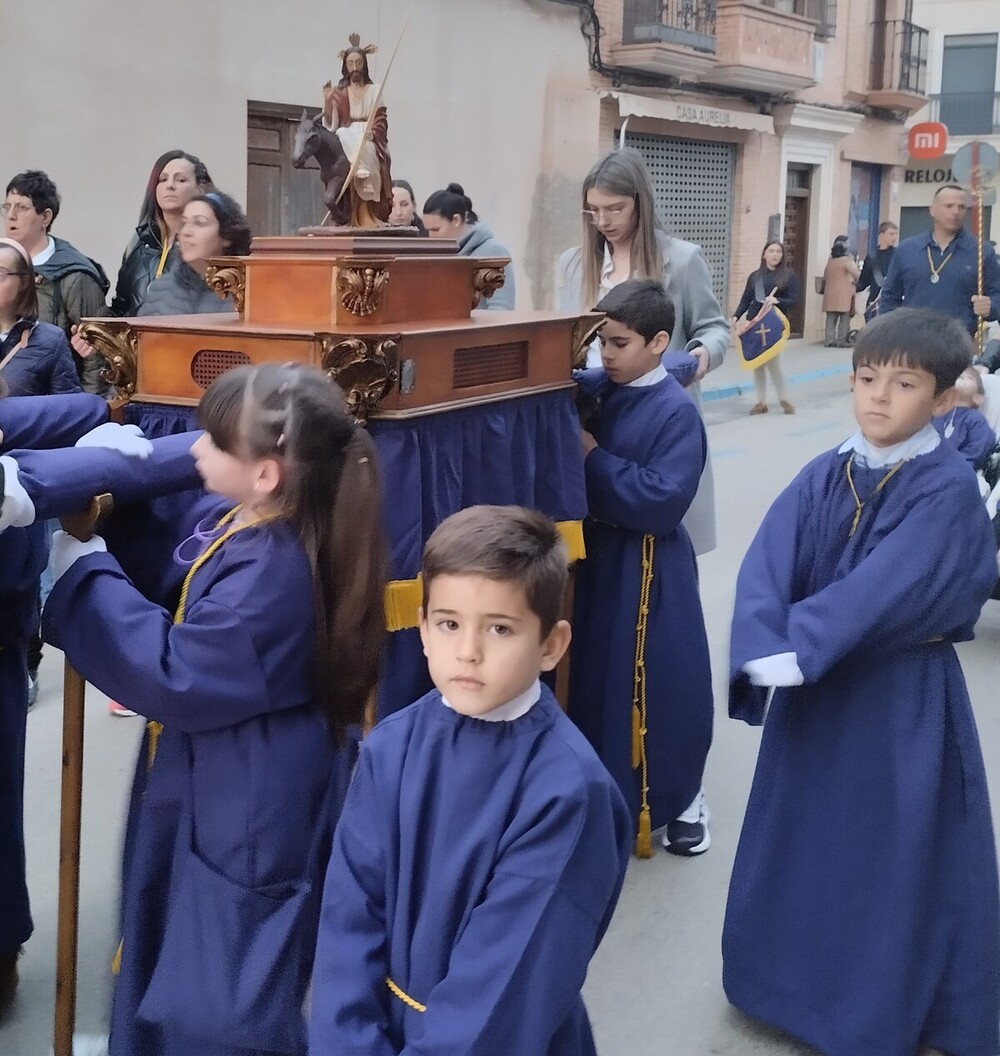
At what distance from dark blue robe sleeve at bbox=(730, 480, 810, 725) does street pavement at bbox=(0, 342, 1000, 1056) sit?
673 millimetres

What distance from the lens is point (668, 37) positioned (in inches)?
540

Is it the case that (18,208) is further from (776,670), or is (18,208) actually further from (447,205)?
(776,670)

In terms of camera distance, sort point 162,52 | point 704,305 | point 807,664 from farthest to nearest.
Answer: point 162,52
point 704,305
point 807,664

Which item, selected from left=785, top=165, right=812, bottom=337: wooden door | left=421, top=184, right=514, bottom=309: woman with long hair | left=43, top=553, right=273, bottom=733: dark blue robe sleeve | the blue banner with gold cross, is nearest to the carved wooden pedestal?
left=43, top=553, right=273, bottom=733: dark blue robe sleeve

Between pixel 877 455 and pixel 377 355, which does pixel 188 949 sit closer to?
pixel 377 355

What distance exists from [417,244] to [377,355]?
0.49 meters

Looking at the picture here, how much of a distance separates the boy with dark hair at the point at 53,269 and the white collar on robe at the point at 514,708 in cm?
307

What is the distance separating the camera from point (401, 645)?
2465 millimetres

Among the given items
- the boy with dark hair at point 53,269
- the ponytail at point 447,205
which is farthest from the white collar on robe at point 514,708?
the ponytail at point 447,205

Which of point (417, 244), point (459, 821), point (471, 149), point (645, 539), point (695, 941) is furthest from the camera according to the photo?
point (471, 149)

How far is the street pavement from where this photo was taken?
2492 millimetres

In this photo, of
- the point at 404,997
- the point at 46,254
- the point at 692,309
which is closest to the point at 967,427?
the point at 692,309

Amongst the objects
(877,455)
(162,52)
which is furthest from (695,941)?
(162,52)

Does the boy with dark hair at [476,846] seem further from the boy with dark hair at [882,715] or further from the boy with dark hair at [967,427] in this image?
the boy with dark hair at [967,427]
